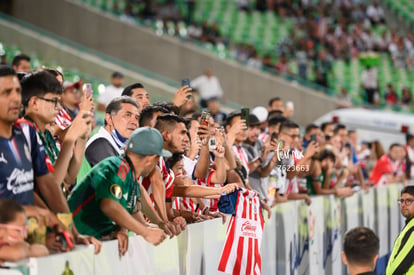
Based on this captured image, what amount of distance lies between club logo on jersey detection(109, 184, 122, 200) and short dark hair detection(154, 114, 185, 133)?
5.39ft

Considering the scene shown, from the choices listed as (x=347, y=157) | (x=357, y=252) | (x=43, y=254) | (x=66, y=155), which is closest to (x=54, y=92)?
(x=66, y=155)

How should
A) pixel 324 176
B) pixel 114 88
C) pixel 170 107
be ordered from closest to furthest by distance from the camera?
pixel 170 107
pixel 324 176
pixel 114 88

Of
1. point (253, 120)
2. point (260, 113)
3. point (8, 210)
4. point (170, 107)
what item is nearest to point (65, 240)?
point (8, 210)

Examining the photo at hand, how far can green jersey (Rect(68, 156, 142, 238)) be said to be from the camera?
6156 mm

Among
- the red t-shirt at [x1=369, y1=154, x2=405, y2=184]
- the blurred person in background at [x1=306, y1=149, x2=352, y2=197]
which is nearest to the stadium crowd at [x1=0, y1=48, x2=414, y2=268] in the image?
the blurred person in background at [x1=306, y1=149, x2=352, y2=197]

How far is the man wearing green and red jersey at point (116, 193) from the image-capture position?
6133 millimetres

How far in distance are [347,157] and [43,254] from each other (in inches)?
371

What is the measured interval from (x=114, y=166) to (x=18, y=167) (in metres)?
0.84

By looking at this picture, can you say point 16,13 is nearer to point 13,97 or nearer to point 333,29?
point 333,29

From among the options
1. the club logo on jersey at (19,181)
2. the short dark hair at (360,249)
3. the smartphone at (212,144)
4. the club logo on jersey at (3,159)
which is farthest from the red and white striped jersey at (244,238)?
the club logo on jersey at (3,159)

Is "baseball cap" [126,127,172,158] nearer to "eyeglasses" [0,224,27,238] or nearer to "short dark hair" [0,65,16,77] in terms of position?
"short dark hair" [0,65,16,77]

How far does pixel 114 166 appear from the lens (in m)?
6.21

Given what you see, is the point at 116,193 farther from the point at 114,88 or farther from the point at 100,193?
the point at 114,88

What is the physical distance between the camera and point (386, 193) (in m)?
14.5
